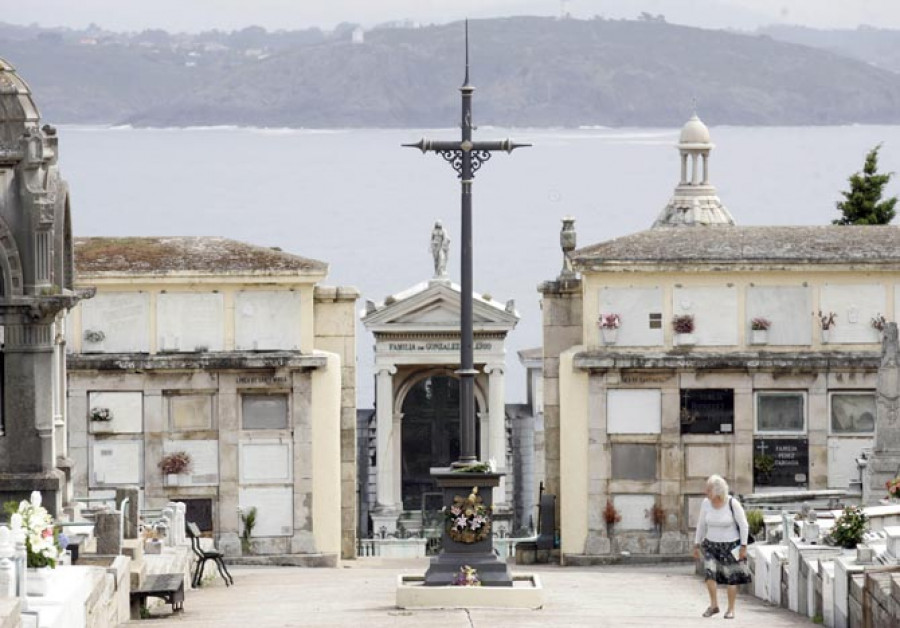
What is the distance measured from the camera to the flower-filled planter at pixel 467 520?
3030cm

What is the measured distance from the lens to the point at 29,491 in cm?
3166

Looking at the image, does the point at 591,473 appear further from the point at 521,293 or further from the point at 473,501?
the point at 521,293

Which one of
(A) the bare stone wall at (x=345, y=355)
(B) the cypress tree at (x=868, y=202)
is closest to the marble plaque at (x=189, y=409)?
(A) the bare stone wall at (x=345, y=355)

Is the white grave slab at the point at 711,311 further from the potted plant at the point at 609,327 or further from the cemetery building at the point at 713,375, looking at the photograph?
the potted plant at the point at 609,327

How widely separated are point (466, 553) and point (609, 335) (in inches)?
596

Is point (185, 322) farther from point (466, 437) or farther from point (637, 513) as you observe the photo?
point (466, 437)

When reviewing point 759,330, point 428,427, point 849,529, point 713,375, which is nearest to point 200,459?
point 713,375

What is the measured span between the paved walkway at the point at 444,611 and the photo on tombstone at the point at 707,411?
7.55 m

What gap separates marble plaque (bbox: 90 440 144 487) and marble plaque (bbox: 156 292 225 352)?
60.2 inches

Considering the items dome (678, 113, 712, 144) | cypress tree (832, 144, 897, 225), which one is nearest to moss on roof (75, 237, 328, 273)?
cypress tree (832, 144, 897, 225)

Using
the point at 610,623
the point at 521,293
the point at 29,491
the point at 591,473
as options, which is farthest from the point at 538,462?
the point at 521,293

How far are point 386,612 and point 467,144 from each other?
5.05 meters

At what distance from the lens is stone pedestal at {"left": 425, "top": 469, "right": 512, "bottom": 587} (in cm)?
3000

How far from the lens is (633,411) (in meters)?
Answer: 45.1
